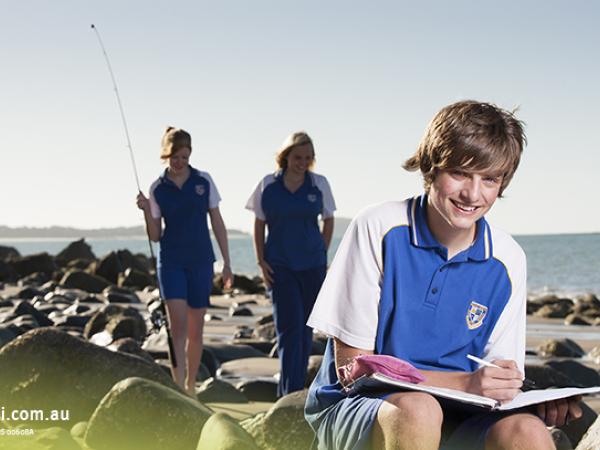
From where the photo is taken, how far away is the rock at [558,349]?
451 inches

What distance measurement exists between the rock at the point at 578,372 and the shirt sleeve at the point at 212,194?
3467 millimetres

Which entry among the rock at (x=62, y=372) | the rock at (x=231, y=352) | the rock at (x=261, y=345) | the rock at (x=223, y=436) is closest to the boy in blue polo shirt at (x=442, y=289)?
the rock at (x=223, y=436)

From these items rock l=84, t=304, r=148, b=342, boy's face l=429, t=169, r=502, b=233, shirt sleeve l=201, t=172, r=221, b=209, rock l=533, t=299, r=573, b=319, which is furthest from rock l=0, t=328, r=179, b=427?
rock l=533, t=299, r=573, b=319

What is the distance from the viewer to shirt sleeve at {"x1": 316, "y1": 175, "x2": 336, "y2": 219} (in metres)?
7.63

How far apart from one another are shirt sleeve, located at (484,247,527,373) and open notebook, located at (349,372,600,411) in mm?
335

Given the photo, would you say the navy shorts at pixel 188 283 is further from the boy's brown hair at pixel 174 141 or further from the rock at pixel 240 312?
the rock at pixel 240 312

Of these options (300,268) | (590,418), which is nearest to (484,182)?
(590,418)

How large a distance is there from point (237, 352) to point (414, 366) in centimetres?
751

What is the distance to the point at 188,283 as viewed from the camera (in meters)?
7.75

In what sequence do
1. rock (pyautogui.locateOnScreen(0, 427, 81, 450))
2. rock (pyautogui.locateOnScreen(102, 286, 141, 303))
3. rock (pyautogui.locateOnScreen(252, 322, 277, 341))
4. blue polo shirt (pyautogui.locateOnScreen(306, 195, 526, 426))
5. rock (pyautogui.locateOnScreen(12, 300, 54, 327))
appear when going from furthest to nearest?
rock (pyautogui.locateOnScreen(102, 286, 141, 303)), rock (pyautogui.locateOnScreen(12, 300, 54, 327)), rock (pyautogui.locateOnScreen(252, 322, 277, 341)), rock (pyautogui.locateOnScreen(0, 427, 81, 450)), blue polo shirt (pyautogui.locateOnScreen(306, 195, 526, 426))

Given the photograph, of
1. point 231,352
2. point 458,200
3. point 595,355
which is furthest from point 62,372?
point 595,355

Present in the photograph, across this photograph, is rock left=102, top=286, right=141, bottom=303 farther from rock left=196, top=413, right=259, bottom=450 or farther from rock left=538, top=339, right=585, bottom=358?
rock left=196, top=413, right=259, bottom=450

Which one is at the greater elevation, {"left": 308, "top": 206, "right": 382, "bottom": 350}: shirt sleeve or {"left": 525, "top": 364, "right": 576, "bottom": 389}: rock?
{"left": 308, "top": 206, "right": 382, "bottom": 350}: shirt sleeve

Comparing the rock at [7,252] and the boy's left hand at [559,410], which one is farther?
the rock at [7,252]
